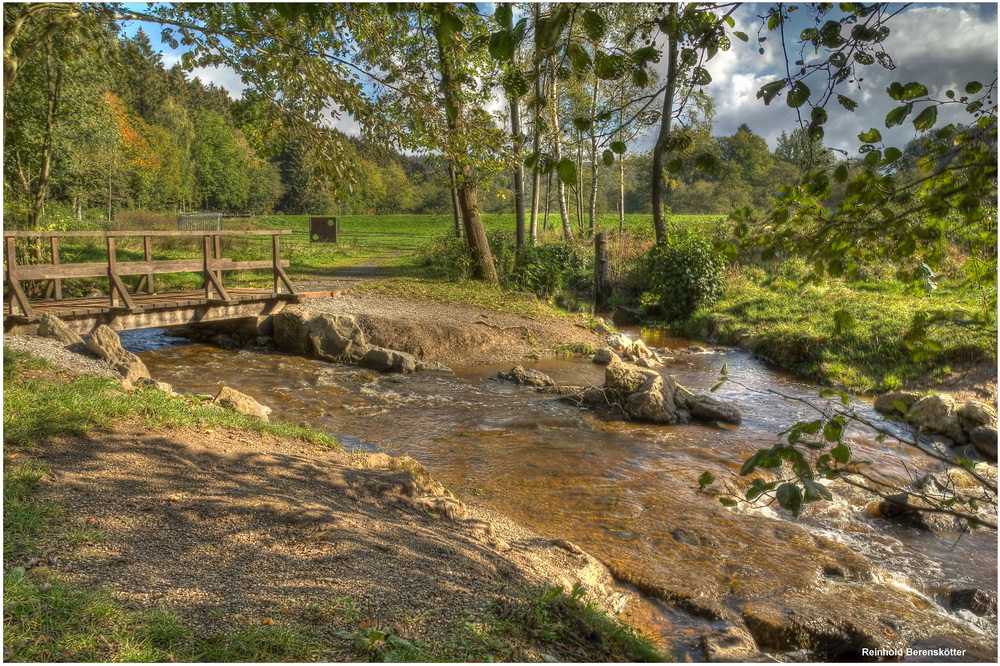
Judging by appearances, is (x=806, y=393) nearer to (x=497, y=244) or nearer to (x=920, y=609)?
(x=920, y=609)

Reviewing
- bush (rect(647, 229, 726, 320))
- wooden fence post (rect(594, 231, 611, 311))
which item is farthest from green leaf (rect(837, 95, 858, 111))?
wooden fence post (rect(594, 231, 611, 311))

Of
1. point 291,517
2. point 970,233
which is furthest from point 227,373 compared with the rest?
point 970,233

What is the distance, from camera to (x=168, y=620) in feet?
9.21

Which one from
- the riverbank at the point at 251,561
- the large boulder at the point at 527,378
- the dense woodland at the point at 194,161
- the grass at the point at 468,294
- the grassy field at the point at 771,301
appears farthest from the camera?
the grass at the point at 468,294

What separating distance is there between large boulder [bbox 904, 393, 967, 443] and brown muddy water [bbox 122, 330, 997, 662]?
28.0 inches

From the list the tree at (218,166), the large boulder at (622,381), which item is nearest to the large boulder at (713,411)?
the large boulder at (622,381)

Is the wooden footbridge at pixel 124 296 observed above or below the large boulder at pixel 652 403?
above

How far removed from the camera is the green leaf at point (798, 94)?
249cm

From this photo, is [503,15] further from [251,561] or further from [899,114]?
[251,561]

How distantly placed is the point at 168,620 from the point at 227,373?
28.7 feet

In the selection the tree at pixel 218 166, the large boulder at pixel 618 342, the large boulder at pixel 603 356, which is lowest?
the large boulder at pixel 603 356

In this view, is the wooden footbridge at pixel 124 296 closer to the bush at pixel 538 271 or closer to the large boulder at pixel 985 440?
the bush at pixel 538 271

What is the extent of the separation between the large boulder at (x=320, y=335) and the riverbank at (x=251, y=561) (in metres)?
6.36

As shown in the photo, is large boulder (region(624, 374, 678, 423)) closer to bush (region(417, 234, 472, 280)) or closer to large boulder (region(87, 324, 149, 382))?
large boulder (region(87, 324, 149, 382))
